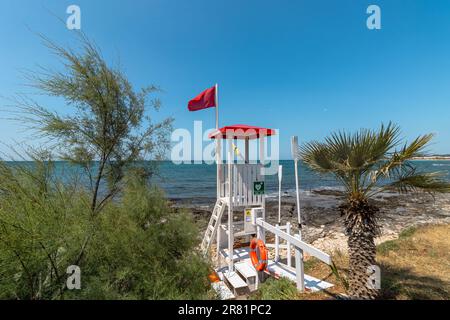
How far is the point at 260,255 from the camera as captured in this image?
16.7ft

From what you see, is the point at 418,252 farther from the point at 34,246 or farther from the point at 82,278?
the point at 34,246

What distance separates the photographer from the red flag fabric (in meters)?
6.66

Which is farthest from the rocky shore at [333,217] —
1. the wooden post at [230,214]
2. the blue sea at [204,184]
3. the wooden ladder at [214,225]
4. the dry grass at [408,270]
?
the wooden post at [230,214]

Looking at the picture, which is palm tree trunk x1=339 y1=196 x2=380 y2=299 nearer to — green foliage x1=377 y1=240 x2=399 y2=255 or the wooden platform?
the wooden platform

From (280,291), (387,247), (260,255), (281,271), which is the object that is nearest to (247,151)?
(260,255)

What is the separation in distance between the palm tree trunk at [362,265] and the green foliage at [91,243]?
8.25 ft

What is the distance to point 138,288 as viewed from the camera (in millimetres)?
2996

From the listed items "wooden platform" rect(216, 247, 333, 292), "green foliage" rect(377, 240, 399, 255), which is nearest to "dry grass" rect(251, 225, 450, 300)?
"green foliage" rect(377, 240, 399, 255)

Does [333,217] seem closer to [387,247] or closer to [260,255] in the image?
[387,247]

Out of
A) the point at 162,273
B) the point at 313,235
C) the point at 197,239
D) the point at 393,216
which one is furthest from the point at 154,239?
the point at 393,216

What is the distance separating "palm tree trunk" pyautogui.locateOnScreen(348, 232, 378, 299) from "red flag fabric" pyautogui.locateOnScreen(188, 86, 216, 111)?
17.2ft

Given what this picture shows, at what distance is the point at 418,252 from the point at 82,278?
886cm

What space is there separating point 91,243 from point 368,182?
472cm

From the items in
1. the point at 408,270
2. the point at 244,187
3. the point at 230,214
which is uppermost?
the point at 244,187
